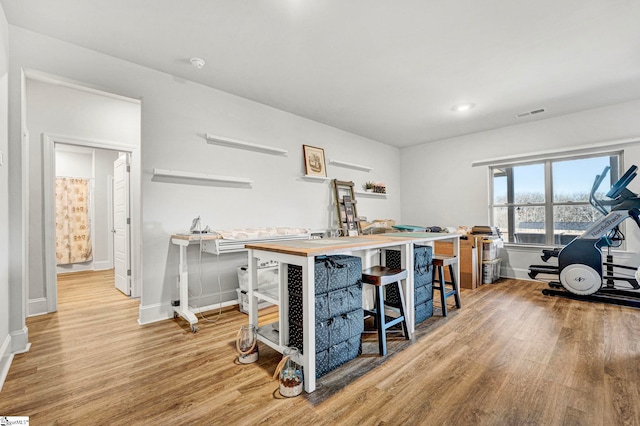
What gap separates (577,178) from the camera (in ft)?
14.5

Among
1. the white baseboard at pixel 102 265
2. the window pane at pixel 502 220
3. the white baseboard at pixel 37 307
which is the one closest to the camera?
the white baseboard at pixel 37 307

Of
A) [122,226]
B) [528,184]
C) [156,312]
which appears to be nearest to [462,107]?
[528,184]

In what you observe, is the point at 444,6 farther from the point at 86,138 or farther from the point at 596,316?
the point at 86,138

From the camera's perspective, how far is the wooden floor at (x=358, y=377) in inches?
60.7

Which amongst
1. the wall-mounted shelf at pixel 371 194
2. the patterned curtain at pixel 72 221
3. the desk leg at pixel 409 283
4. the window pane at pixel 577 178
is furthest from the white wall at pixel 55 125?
the window pane at pixel 577 178

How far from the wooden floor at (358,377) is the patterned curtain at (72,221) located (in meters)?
3.30

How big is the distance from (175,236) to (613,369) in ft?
12.2

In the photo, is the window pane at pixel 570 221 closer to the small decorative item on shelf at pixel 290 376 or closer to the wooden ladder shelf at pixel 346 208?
the wooden ladder shelf at pixel 346 208

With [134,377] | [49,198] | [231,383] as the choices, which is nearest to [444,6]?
[231,383]

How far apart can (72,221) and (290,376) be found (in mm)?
6247

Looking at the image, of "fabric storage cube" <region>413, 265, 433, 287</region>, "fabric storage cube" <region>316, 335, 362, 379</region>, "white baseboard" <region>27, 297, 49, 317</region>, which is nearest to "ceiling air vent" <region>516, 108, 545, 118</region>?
"fabric storage cube" <region>413, 265, 433, 287</region>

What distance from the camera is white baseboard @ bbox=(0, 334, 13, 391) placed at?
Result: 189 centimetres

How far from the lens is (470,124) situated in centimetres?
475

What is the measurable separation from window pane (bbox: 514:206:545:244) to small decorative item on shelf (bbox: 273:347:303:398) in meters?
4.72
